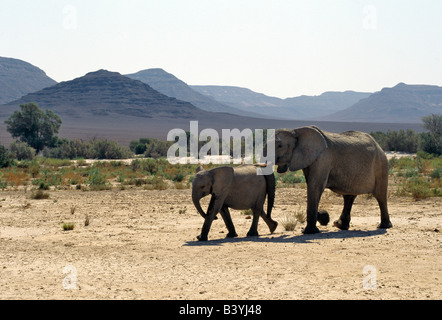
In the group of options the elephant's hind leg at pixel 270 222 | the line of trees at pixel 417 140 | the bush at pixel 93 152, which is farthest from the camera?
the bush at pixel 93 152

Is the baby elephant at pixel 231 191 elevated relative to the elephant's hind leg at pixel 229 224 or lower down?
elevated

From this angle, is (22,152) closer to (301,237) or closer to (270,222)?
(270,222)

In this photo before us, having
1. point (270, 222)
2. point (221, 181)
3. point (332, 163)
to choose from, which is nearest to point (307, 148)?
point (332, 163)

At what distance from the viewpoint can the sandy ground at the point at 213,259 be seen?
24.5ft

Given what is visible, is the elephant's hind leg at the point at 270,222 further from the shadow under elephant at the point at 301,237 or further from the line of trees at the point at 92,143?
the line of trees at the point at 92,143

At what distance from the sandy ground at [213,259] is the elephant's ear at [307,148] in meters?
1.46

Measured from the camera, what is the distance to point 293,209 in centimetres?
1670

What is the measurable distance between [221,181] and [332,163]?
2471 mm

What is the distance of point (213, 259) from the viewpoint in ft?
30.6

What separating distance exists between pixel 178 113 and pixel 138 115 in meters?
13.5

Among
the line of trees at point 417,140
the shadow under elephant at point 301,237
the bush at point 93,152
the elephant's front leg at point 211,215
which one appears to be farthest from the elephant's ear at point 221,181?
the bush at point 93,152

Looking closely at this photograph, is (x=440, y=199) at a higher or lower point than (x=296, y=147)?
lower

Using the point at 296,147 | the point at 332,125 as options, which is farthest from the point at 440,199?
the point at 332,125
